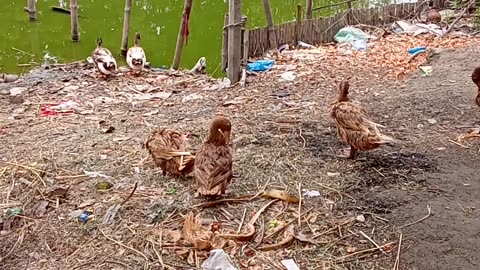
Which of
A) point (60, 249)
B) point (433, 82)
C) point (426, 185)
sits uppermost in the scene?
point (433, 82)

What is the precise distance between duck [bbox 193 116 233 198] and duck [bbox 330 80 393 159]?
0.85 meters

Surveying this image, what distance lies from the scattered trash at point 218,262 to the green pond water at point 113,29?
528 cm

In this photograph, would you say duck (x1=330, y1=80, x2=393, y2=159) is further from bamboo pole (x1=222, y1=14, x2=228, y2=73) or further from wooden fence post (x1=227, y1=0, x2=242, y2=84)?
bamboo pole (x1=222, y1=14, x2=228, y2=73)

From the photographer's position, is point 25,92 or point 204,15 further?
point 204,15

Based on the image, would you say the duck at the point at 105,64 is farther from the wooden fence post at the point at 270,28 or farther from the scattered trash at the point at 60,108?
the wooden fence post at the point at 270,28

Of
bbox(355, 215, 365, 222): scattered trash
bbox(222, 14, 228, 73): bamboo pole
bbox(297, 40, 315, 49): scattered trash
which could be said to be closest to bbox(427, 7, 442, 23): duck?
bbox(297, 40, 315, 49): scattered trash

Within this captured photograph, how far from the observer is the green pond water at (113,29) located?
8.98 m

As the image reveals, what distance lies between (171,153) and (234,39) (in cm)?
257

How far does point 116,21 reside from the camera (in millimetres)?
11430

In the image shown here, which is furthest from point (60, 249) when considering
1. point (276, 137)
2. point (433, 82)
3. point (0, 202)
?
point (433, 82)

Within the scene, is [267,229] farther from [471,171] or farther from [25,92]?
[25,92]

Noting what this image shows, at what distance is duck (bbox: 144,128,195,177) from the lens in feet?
11.5

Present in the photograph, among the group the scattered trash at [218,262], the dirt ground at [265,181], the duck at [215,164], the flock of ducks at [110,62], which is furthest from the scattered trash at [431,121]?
the flock of ducks at [110,62]

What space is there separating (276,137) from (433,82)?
2.23 meters
